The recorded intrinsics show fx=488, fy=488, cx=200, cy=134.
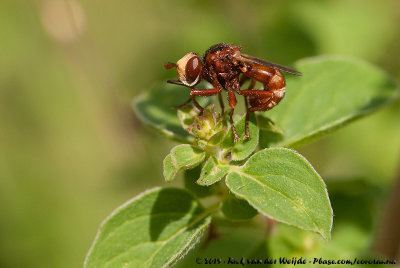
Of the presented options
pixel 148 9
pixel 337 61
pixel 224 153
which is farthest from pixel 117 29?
pixel 224 153

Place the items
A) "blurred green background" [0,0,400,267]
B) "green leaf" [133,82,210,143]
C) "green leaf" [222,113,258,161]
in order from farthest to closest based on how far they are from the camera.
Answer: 1. "blurred green background" [0,0,400,267]
2. "green leaf" [133,82,210,143]
3. "green leaf" [222,113,258,161]

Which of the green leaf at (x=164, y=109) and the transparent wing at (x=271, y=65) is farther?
the green leaf at (x=164, y=109)

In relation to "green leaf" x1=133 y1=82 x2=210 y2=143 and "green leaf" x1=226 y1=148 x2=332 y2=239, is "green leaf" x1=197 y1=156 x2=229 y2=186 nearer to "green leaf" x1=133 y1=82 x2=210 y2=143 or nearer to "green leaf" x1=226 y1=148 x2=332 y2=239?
"green leaf" x1=226 y1=148 x2=332 y2=239

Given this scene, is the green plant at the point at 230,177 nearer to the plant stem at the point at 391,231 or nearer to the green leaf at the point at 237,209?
the green leaf at the point at 237,209

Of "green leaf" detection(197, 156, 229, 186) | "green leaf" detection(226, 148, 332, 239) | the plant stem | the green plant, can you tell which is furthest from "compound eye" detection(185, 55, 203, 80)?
the plant stem

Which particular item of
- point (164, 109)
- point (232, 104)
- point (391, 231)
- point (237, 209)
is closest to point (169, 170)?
point (237, 209)

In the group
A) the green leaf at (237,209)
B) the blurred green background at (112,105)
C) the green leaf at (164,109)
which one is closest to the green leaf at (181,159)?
the green leaf at (237,209)

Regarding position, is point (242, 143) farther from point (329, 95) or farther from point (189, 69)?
point (329, 95)

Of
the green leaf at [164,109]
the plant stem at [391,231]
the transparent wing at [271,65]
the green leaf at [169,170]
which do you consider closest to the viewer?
the green leaf at [169,170]
